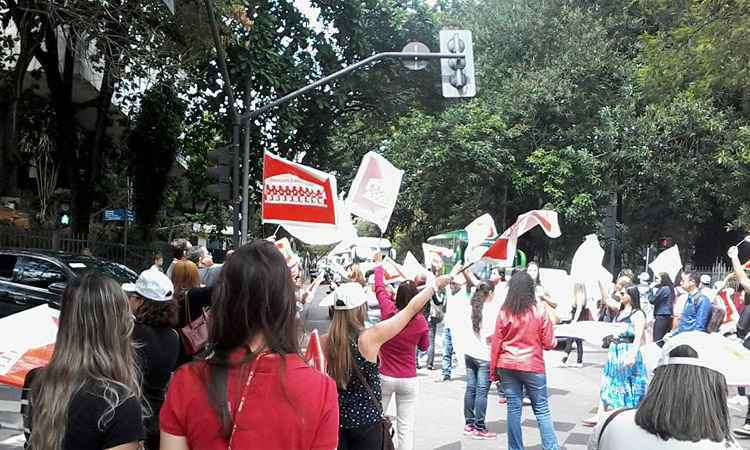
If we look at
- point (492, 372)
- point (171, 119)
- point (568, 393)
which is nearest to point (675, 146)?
point (171, 119)

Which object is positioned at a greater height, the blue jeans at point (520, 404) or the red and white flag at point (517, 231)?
the red and white flag at point (517, 231)

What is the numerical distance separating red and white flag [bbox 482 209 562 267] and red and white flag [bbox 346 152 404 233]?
2.32 meters

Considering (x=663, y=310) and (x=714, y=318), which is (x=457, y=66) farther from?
(x=714, y=318)

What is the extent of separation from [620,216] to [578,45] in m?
9.64

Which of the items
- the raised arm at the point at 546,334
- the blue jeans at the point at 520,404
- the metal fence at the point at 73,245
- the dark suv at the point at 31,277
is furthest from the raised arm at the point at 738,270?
the metal fence at the point at 73,245

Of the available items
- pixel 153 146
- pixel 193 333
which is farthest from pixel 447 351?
pixel 153 146

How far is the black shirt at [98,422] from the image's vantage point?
2.71 meters

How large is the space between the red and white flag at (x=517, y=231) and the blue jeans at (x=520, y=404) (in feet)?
3.22

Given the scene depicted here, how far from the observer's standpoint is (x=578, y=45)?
32500 mm

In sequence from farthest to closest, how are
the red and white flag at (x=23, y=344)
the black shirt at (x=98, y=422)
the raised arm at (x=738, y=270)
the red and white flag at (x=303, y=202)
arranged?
the red and white flag at (x=303, y=202)
the raised arm at (x=738, y=270)
the red and white flag at (x=23, y=344)
the black shirt at (x=98, y=422)

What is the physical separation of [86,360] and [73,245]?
16497mm

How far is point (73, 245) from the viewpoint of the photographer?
1836 centimetres

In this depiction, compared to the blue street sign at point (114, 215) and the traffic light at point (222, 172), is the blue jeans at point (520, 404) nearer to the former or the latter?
the traffic light at point (222, 172)

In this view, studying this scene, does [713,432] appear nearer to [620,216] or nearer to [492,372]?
[492,372]
